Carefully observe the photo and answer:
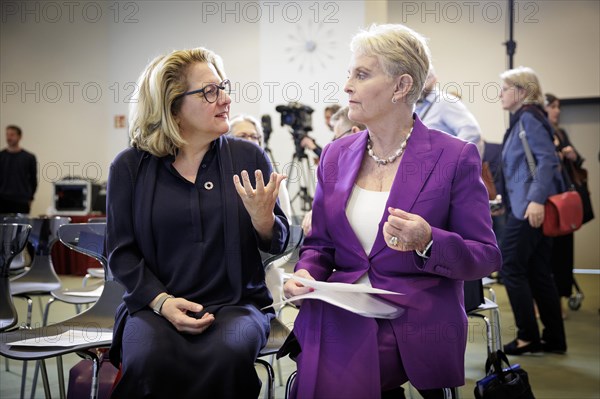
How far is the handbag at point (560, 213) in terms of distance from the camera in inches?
158

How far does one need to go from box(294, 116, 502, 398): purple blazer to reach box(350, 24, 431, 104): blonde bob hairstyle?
6.7 inches

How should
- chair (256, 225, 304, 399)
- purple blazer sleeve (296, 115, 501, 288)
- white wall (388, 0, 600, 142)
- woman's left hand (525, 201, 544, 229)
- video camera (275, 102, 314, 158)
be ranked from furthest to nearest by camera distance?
white wall (388, 0, 600, 142)
video camera (275, 102, 314, 158)
woman's left hand (525, 201, 544, 229)
chair (256, 225, 304, 399)
purple blazer sleeve (296, 115, 501, 288)

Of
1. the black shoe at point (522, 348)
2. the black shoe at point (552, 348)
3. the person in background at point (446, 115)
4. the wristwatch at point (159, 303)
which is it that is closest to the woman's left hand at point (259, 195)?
the wristwatch at point (159, 303)

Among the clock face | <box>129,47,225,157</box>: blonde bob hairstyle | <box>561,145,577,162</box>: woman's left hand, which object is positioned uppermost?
the clock face

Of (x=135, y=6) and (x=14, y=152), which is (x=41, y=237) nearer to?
(x=14, y=152)

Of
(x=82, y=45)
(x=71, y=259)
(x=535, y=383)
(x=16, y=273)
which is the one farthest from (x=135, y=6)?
(x=535, y=383)

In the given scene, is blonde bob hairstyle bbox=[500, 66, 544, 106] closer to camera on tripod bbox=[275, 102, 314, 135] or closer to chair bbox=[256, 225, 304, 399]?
camera on tripod bbox=[275, 102, 314, 135]

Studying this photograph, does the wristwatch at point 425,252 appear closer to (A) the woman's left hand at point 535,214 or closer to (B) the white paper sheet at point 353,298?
(B) the white paper sheet at point 353,298

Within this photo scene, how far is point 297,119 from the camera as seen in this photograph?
453 centimetres

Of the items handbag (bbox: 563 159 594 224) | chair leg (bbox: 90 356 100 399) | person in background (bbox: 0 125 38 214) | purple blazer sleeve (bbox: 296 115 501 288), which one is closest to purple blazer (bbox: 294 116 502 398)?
purple blazer sleeve (bbox: 296 115 501 288)

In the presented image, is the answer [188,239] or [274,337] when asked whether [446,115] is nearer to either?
[274,337]

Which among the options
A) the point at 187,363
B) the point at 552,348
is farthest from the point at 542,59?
the point at 187,363

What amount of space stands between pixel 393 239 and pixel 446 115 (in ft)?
7.27

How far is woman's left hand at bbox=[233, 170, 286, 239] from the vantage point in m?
1.94
